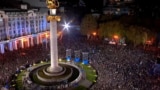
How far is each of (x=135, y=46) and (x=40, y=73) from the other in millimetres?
35096

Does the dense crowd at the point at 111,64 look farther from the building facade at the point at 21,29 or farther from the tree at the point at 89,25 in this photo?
the tree at the point at 89,25

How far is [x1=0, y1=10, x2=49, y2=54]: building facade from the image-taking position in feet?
188

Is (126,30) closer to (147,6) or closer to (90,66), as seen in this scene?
(147,6)

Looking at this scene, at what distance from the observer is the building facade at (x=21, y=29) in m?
57.4

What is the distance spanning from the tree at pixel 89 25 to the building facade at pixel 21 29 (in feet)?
50.7

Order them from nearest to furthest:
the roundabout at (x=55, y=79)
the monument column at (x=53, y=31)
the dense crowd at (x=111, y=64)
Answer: the dense crowd at (x=111, y=64)
the roundabout at (x=55, y=79)
the monument column at (x=53, y=31)

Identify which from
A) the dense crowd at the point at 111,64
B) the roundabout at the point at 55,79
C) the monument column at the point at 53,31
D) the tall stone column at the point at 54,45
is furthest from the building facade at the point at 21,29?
the monument column at the point at 53,31

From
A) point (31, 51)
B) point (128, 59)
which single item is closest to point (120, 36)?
point (128, 59)

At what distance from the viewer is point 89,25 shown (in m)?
71.1

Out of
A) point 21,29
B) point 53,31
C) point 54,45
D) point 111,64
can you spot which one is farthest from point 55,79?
point 21,29

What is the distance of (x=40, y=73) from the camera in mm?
39875

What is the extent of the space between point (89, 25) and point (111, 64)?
30446mm

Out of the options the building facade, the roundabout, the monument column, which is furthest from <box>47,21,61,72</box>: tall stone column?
the building facade

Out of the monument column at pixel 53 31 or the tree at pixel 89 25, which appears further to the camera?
the tree at pixel 89 25
